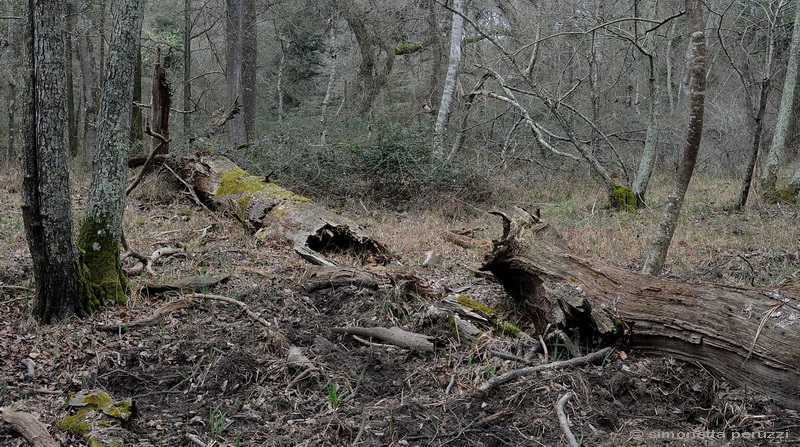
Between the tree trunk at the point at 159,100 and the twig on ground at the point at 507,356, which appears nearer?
the twig on ground at the point at 507,356

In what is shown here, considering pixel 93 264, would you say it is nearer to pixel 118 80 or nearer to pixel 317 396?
pixel 118 80

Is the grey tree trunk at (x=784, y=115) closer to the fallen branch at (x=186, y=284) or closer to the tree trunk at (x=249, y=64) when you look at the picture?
the fallen branch at (x=186, y=284)

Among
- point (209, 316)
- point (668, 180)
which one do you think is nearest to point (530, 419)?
point (209, 316)

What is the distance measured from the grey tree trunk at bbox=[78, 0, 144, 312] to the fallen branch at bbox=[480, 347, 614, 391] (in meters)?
3.64

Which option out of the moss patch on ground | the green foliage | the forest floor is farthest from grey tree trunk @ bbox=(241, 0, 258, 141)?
the moss patch on ground

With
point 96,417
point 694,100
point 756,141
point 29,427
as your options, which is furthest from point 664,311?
point 756,141

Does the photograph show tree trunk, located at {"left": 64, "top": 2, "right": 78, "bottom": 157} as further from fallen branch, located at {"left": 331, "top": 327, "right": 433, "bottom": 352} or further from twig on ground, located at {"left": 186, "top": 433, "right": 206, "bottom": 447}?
twig on ground, located at {"left": 186, "top": 433, "right": 206, "bottom": 447}

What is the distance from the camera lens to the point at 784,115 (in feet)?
38.9

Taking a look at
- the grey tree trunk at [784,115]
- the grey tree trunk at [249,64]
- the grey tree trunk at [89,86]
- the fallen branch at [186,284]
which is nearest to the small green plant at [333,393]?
the fallen branch at [186,284]

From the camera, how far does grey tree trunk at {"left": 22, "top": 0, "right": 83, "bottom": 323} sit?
15.5 ft

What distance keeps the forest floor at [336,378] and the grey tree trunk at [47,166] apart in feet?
1.20

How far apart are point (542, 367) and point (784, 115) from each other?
418 inches

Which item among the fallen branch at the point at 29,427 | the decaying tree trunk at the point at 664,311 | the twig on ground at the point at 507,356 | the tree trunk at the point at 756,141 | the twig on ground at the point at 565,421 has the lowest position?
the fallen branch at the point at 29,427

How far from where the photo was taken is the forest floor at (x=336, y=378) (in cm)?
355
